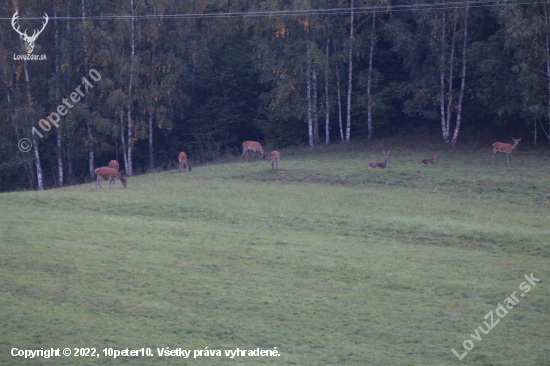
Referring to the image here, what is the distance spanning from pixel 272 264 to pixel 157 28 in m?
26.4

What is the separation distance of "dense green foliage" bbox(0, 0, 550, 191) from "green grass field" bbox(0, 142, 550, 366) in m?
10.8

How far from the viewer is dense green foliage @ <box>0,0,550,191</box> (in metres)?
33.9

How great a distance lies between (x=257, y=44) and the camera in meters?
40.1

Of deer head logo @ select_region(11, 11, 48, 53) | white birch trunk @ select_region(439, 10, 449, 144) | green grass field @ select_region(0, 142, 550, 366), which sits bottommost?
green grass field @ select_region(0, 142, 550, 366)

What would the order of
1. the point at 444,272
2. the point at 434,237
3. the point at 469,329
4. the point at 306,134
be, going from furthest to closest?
the point at 306,134
the point at 434,237
the point at 444,272
the point at 469,329

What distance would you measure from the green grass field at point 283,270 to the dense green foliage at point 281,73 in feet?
35.5

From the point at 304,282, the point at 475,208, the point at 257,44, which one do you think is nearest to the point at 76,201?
the point at 304,282

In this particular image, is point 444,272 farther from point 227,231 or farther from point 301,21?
point 301,21

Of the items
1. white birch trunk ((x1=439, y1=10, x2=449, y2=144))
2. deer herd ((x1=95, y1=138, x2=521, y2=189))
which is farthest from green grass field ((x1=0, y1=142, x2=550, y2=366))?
white birch trunk ((x1=439, y1=10, x2=449, y2=144))

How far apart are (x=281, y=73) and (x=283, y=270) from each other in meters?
26.3

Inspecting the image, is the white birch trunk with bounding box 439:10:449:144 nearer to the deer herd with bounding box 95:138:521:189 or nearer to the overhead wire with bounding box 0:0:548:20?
the overhead wire with bounding box 0:0:548:20

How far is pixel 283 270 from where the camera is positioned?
1459 cm

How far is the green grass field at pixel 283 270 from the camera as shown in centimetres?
1051

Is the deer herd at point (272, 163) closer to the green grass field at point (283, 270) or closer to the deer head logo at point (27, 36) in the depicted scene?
the green grass field at point (283, 270)
